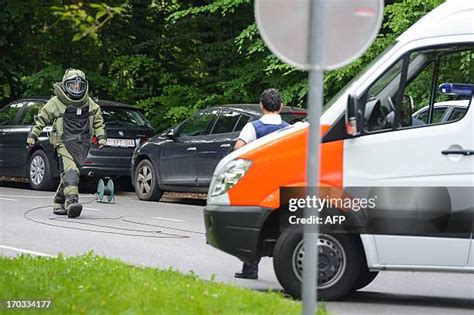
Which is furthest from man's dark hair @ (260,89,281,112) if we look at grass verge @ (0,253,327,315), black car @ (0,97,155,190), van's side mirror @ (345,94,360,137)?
black car @ (0,97,155,190)

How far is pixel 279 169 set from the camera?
34.0ft

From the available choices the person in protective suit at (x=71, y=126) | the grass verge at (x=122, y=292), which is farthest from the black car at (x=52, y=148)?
the grass verge at (x=122, y=292)

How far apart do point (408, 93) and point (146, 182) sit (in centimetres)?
1172

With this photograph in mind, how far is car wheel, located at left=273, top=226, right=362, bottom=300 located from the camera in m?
10.4

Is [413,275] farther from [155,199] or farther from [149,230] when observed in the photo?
[155,199]

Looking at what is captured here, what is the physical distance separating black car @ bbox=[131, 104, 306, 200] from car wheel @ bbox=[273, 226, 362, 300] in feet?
28.3

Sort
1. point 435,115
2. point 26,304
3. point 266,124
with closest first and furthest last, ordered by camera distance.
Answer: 1. point 26,304
2. point 435,115
3. point 266,124

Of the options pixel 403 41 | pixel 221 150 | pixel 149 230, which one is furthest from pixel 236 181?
pixel 221 150

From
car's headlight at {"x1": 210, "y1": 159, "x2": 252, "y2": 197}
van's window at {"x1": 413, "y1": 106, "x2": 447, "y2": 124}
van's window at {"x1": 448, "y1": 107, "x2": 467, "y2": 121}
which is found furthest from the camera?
car's headlight at {"x1": 210, "y1": 159, "x2": 252, "y2": 197}

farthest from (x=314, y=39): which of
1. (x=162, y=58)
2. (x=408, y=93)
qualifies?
(x=162, y=58)

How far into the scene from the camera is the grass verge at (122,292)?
869 centimetres

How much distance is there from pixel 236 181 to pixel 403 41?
1787 millimetres

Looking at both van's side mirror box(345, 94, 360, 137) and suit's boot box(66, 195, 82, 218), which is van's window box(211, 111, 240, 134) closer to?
suit's boot box(66, 195, 82, 218)

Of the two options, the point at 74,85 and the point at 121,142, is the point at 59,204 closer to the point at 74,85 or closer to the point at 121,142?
the point at 74,85
